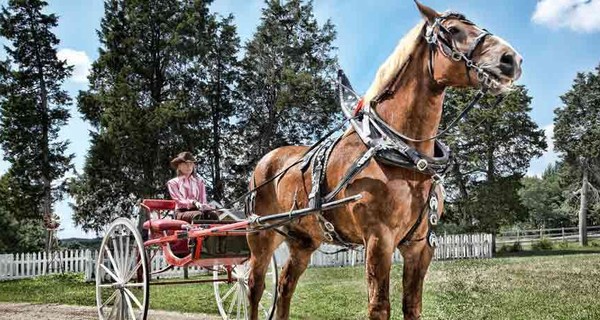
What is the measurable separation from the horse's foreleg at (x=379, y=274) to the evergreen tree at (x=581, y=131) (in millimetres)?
40376

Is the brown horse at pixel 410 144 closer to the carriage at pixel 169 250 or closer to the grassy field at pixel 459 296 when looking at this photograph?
the carriage at pixel 169 250

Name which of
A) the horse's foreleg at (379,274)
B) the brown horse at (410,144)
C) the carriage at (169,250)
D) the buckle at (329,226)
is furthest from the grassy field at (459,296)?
the horse's foreleg at (379,274)

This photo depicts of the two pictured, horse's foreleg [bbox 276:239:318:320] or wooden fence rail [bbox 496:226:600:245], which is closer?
horse's foreleg [bbox 276:239:318:320]

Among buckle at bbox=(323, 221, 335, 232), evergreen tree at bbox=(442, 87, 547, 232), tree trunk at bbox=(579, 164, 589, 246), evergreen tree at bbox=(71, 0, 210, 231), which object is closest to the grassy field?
buckle at bbox=(323, 221, 335, 232)

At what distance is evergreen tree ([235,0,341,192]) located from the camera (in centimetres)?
2920

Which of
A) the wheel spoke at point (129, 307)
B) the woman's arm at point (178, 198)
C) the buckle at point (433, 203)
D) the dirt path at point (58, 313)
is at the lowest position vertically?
the dirt path at point (58, 313)

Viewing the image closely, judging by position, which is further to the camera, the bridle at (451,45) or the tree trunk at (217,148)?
the tree trunk at (217,148)

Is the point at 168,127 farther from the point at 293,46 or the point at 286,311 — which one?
the point at 286,311

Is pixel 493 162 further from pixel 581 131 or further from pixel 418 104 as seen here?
pixel 418 104

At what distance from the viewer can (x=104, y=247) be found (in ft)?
23.0

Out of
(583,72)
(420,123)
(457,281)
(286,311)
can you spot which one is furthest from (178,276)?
(583,72)

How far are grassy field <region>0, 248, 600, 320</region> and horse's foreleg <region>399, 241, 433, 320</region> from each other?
4.53 meters

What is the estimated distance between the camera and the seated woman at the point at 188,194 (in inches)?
257

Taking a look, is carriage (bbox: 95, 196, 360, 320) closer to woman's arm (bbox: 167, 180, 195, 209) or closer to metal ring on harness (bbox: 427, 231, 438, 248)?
woman's arm (bbox: 167, 180, 195, 209)
